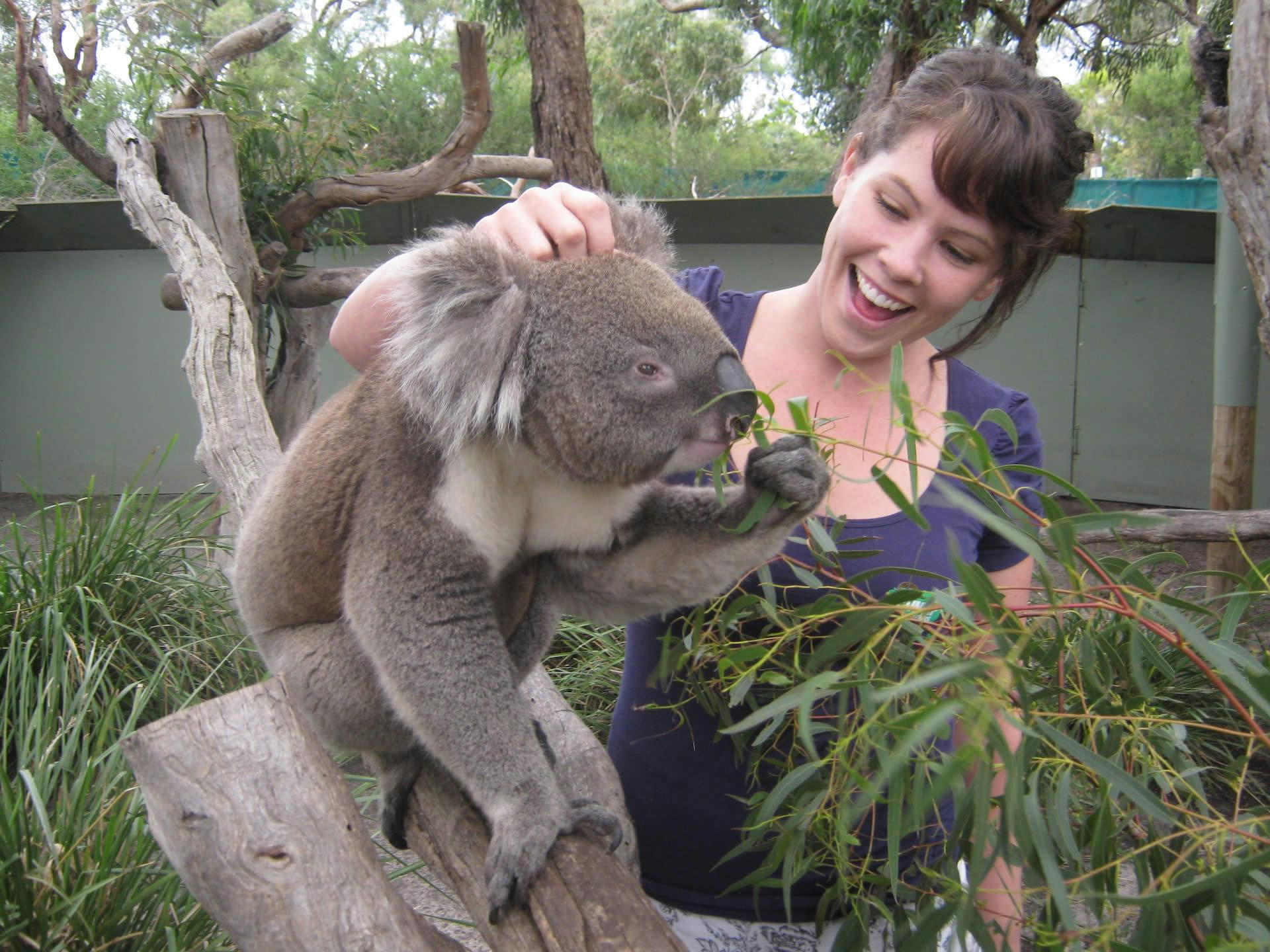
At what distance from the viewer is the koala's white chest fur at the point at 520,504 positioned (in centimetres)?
145

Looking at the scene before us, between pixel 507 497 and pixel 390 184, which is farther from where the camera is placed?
pixel 390 184

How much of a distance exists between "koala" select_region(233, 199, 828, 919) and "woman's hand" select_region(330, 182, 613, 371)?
4 cm

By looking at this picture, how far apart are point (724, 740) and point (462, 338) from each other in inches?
29.9

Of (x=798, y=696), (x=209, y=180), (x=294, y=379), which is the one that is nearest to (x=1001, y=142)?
(x=798, y=696)

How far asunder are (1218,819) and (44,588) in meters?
3.24

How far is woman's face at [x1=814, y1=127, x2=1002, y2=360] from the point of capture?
1.48 m

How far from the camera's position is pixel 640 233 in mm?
1661

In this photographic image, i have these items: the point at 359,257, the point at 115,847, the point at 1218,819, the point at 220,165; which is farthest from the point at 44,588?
the point at 359,257

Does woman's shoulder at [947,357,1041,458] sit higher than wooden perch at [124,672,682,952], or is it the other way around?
woman's shoulder at [947,357,1041,458]

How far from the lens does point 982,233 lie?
152cm

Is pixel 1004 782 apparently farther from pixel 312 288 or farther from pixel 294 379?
pixel 294 379

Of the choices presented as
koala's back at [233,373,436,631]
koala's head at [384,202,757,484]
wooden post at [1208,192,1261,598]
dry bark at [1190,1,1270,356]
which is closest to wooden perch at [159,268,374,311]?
koala's back at [233,373,436,631]

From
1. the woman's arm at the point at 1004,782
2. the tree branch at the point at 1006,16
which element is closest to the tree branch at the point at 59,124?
the woman's arm at the point at 1004,782

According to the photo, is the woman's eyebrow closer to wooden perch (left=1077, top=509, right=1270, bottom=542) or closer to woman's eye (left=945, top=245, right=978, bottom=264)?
woman's eye (left=945, top=245, right=978, bottom=264)
